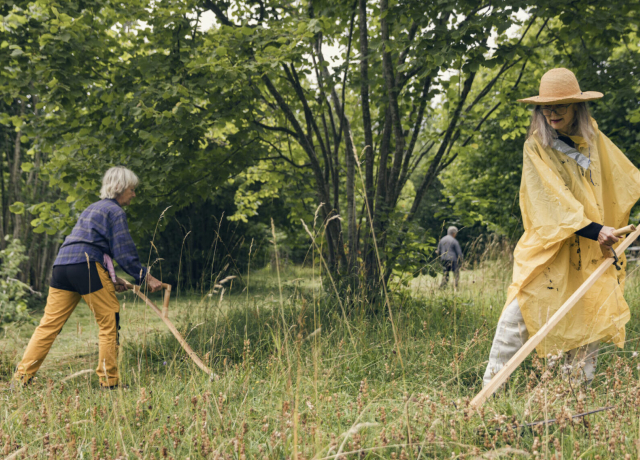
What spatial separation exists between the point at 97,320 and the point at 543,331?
2.89 metres

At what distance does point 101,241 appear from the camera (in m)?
3.62

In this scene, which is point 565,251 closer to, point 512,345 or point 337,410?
point 512,345

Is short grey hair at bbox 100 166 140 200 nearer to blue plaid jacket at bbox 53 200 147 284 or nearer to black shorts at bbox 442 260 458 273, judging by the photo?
blue plaid jacket at bbox 53 200 147 284

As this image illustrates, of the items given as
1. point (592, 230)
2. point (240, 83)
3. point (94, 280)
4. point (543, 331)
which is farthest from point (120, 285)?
point (592, 230)

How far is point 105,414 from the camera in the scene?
2441mm

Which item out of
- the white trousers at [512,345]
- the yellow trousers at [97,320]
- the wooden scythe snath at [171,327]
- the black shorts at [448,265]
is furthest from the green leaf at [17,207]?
the white trousers at [512,345]

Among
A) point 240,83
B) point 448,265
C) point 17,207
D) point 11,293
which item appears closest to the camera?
point 240,83

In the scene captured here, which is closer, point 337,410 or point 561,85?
point 337,410

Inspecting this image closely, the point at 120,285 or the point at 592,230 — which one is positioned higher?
the point at 592,230

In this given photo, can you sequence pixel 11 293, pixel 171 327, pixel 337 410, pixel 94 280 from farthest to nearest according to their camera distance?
1. pixel 11 293
2. pixel 94 280
3. pixel 171 327
4. pixel 337 410

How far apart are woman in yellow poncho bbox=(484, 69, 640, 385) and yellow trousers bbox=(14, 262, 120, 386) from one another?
2.57 metres

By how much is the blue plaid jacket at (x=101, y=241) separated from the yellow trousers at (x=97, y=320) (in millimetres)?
139

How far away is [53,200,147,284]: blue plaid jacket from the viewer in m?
3.55

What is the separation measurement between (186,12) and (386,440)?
4.06 metres
